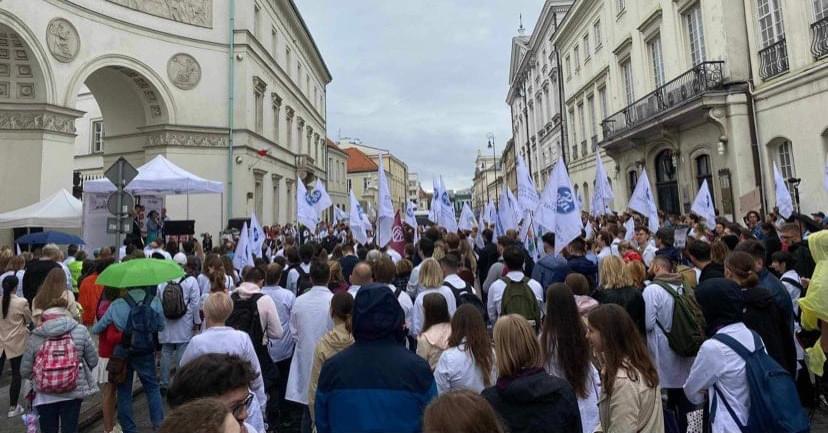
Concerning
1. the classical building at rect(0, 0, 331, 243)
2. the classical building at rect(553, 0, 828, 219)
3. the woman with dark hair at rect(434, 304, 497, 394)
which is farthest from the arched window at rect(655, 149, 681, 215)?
the classical building at rect(0, 0, 331, 243)

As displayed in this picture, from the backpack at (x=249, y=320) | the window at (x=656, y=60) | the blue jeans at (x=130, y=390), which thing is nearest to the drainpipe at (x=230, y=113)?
the window at (x=656, y=60)

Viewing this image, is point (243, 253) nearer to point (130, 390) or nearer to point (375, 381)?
point (130, 390)

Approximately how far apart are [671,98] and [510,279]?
53.7 feet

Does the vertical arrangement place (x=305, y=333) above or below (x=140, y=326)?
below

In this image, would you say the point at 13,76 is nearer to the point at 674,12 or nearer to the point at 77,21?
the point at 77,21

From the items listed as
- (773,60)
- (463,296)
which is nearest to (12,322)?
(463,296)

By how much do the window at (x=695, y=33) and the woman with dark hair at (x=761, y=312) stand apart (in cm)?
1645

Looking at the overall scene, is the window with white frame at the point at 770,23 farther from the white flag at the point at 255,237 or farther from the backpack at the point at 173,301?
the backpack at the point at 173,301

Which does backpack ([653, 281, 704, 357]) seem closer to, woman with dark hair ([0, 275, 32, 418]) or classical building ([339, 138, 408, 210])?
woman with dark hair ([0, 275, 32, 418])

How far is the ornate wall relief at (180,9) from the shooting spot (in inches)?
848

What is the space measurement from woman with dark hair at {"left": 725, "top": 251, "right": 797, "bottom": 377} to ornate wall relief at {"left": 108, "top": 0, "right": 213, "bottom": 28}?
80.4ft

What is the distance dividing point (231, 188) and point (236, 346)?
22041mm

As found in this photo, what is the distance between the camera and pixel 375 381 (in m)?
2.59

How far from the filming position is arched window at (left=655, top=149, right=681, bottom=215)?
19.7 meters
